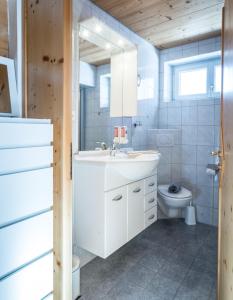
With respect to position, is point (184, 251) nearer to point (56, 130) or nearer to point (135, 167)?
point (135, 167)

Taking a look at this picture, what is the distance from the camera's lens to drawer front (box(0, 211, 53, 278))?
37.5 inches

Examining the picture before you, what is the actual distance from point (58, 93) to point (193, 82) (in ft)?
7.63

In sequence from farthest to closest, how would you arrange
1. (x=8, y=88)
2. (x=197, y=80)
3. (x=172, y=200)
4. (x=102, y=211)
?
(x=197, y=80) → (x=172, y=200) → (x=102, y=211) → (x=8, y=88)

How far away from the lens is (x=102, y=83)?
2121 millimetres

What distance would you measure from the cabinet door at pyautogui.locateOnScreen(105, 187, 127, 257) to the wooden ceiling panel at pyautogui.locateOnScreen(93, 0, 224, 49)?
1.61m

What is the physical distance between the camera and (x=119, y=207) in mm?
1567

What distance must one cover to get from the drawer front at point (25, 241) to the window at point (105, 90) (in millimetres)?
1318

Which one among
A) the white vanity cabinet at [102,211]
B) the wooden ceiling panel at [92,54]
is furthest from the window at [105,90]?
the white vanity cabinet at [102,211]

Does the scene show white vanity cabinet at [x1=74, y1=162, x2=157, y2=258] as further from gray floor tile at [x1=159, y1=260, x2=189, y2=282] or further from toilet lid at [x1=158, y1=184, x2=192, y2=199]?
toilet lid at [x1=158, y1=184, x2=192, y2=199]

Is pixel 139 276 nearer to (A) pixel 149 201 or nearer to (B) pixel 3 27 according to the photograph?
(A) pixel 149 201

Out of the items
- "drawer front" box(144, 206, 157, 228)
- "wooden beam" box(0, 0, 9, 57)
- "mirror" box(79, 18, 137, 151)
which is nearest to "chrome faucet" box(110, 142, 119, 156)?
"mirror" box(79, 18, 137, 151)

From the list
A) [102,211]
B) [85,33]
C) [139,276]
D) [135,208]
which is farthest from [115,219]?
[85,33]

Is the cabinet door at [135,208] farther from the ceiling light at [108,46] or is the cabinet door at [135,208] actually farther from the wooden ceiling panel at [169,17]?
the wooden ceiling panel at [169,17]

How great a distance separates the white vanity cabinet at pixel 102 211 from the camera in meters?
1.46
